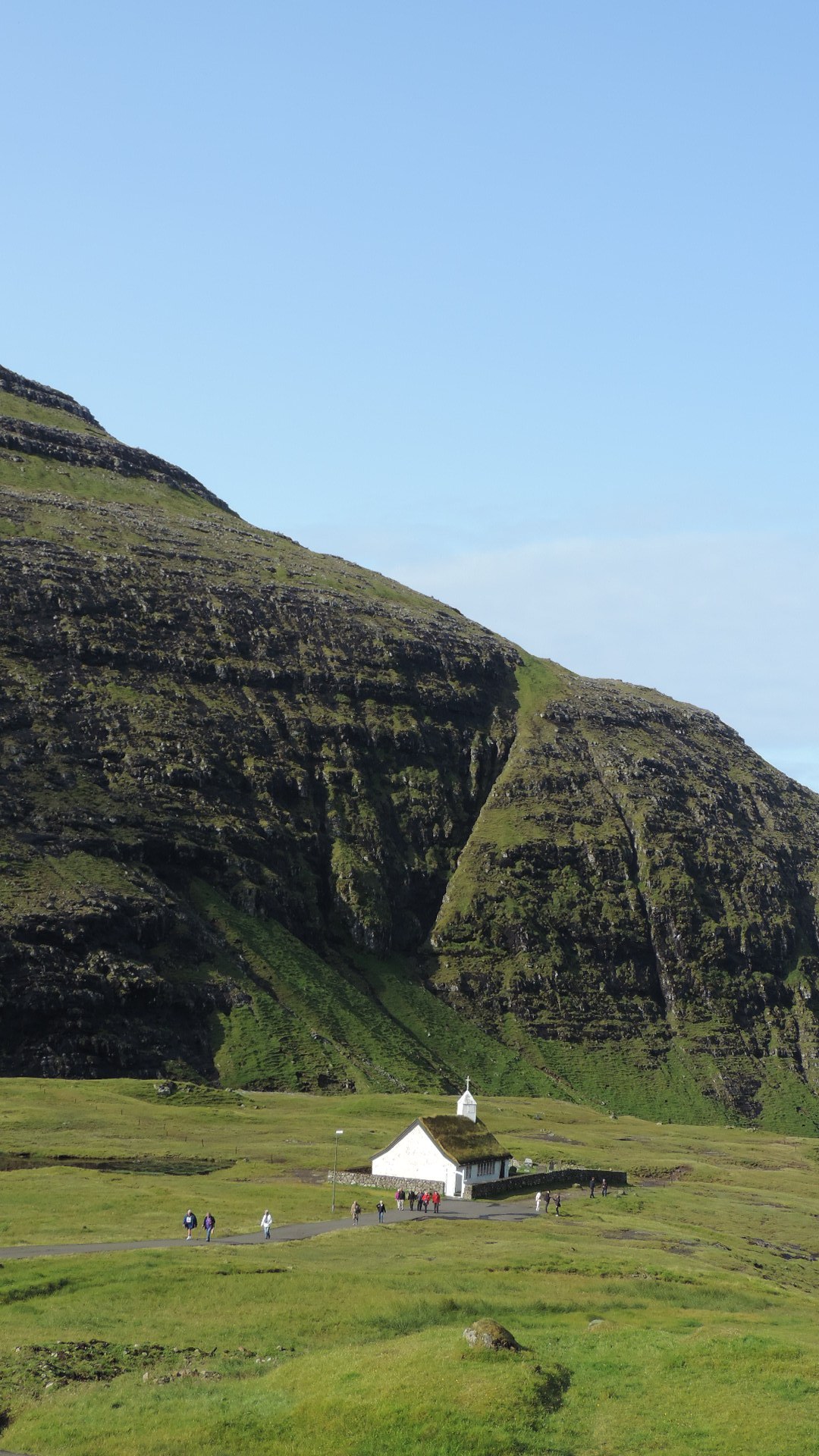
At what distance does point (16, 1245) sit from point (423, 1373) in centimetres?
2950

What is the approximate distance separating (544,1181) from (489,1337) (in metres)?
66.1

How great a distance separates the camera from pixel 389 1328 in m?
47.0

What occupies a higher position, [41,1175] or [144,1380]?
[144,1380]

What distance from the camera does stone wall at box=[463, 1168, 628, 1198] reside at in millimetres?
95625

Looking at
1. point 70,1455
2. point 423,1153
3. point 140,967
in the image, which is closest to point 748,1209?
point 423,1153

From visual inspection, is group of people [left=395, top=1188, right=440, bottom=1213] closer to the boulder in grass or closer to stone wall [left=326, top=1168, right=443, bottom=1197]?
stone wall [left=326, top=1168, right=443, bottom=1197]

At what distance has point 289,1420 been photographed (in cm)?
3500

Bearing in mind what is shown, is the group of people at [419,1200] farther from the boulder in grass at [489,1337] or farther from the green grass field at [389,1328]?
the boulder in grass at [489,1337]

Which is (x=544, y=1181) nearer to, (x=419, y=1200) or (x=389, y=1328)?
(x=419, y=1200)

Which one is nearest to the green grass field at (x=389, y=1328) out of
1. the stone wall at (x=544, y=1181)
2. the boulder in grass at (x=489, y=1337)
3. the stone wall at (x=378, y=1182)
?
the boulder in grass at (x=489, y=1337)

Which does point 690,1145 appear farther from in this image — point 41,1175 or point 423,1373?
point 423,1373

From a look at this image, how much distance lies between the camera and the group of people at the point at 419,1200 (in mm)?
84062

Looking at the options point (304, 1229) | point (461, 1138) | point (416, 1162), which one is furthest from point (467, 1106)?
point (304, 1229)

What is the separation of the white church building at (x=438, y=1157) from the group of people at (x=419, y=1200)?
5806 millimetres
